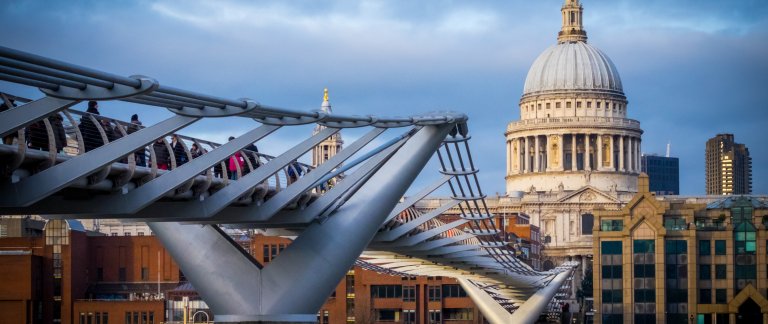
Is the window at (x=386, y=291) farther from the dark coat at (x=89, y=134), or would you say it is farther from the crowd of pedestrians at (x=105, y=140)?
the dark coat at (x=89, y=134)

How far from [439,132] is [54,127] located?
18.4m

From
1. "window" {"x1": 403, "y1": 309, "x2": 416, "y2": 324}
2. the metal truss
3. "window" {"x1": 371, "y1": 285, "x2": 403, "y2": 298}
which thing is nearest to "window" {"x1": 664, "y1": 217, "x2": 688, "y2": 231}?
"window" {"x1": 403, "y1": 309, "x2": 416, "y2": 324}

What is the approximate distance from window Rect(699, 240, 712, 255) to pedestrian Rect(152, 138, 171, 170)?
78.8 meters

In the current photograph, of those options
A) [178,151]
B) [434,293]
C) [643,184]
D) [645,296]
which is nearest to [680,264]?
[645,296]

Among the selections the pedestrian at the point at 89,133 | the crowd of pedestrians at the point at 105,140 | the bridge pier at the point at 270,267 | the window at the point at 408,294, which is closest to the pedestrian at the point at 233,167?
the crowd of pedestrians at the point at 105,140

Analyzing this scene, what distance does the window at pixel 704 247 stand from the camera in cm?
11194

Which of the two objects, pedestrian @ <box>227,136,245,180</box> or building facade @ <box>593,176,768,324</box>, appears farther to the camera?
building facade @ <box>593,176,768,324</box>

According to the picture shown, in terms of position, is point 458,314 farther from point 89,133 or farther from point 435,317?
point 89,133

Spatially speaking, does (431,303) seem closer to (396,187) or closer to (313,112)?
(396,187)

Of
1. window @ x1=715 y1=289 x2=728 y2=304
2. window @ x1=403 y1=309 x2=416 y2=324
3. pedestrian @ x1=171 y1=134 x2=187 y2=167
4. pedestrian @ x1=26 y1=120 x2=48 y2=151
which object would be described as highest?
pedestrian @ x1=171 y1=134 x2=187 y2=167

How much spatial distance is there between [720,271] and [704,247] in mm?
1717

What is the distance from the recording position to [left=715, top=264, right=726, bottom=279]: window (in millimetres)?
111062

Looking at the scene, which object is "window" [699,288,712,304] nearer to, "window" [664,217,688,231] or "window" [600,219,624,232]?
"window" [664,217,688,231]

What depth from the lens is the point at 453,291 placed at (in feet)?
434
